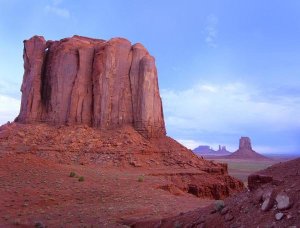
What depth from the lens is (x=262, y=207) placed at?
10.2m

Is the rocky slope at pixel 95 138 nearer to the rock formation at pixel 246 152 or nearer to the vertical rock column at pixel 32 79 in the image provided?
the vertical rock column at pixel 32 79

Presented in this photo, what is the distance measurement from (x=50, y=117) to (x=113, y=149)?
7826mm

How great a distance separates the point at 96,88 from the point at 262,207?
31.9 meters

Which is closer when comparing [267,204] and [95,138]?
[267,204]

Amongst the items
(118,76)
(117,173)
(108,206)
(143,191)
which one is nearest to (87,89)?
(118,76)

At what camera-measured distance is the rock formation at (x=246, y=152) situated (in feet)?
527

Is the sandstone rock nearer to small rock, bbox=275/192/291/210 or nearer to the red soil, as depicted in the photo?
small rock, bbox=275/192/291/210

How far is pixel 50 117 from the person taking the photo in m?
39.8

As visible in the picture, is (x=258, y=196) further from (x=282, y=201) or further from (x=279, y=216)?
(x=279, y=216)

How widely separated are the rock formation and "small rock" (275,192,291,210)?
504 feet

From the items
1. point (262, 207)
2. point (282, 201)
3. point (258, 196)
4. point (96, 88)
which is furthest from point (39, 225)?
point (96, 88)

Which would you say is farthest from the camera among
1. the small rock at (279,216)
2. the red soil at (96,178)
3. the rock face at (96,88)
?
the rock face at (96,88)

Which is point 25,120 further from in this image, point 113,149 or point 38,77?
point 113,149

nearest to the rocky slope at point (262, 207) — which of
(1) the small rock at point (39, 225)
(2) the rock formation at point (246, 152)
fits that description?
(1) the small rock at point (39, 225)
